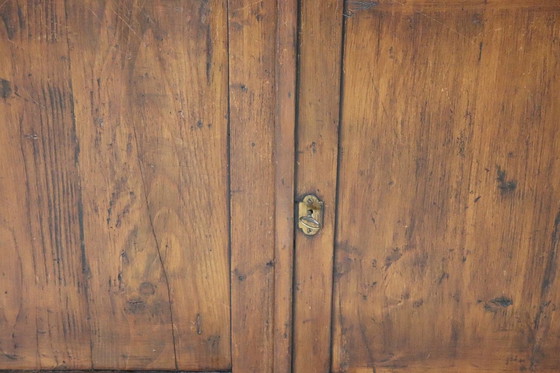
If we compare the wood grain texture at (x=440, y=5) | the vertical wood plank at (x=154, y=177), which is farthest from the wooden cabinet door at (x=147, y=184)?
the wood grain texture at (x=440, y=5)

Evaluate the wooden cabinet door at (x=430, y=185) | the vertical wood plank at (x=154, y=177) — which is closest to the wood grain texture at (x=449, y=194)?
the wooden cabinet door at (x=430, y=185)

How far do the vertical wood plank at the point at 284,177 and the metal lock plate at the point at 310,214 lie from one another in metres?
0.02

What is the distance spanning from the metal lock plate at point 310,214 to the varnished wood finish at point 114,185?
161 mm

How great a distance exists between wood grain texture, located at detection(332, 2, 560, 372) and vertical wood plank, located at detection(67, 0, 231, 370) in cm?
26

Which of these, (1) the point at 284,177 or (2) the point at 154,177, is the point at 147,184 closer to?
(2) the point at 154,177

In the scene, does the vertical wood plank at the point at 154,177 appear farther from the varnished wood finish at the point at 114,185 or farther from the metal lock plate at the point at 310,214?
the metal lock plate at the point at 310,214

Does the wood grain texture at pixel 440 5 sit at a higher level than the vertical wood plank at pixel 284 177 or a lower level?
higher

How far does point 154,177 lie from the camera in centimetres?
120

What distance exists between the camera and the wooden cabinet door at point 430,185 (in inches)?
44.8

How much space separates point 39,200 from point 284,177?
50 cm

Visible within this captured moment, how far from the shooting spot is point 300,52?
1.14 metres

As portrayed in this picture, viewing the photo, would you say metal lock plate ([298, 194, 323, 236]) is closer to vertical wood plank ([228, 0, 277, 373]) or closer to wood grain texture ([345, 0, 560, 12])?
vertical wood plank ([228, 0, 277, 373])

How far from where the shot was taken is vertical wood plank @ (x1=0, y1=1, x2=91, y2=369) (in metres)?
1.13

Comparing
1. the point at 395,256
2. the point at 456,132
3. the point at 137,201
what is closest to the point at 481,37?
the point at 456,132
